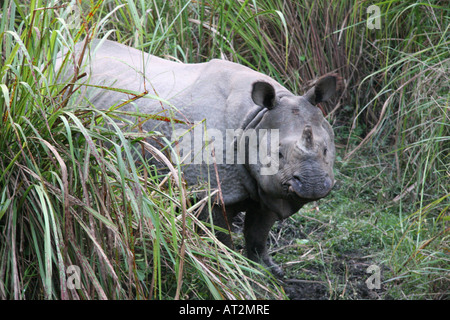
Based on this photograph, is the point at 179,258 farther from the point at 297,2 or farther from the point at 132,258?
the point at 297,2

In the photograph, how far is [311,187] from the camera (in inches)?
159

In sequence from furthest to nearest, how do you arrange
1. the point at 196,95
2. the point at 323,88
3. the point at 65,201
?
the point at 196,95 < the point at 323,88 < the point at 65,201

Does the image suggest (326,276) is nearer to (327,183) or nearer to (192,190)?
(327,183)

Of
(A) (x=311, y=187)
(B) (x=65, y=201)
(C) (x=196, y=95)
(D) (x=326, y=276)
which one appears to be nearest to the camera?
(B) (x=65, y=201)

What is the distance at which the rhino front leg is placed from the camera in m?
4.80

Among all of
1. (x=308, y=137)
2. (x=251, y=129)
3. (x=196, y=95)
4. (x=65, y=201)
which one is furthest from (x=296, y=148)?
(x=65, y=201)

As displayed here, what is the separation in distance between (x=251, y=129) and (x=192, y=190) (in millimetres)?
525

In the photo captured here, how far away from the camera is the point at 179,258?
3.55m

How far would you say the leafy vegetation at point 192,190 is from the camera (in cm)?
329

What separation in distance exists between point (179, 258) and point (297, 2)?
11.9 feet

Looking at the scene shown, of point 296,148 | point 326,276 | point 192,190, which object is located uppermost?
point 296,148

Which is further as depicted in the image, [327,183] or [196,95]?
[196,95]
